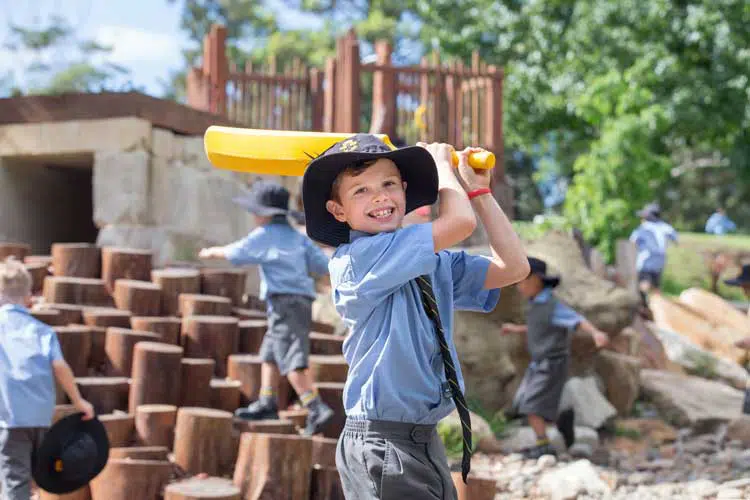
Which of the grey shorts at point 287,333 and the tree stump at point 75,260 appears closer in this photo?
the grey shorts at point 287,333

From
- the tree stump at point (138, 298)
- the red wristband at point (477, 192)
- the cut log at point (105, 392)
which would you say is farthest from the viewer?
the tree stump at point (138, 298)

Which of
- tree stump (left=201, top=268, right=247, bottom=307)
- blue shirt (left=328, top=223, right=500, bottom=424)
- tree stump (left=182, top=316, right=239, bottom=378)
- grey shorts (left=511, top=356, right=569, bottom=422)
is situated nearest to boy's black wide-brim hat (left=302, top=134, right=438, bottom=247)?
blue shirt (left=328, top=223, right=500, bottom=424)

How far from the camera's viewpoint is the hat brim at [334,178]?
2.77 m

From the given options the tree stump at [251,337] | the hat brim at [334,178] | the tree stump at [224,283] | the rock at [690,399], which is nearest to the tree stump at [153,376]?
the tree stump at [251,337]

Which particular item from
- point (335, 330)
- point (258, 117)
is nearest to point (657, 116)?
point (258, 117)

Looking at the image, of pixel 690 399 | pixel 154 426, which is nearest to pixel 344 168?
pixel 154 426

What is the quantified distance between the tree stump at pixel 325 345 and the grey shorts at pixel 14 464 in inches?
101

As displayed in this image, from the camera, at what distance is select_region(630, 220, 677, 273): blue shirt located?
12.7 m

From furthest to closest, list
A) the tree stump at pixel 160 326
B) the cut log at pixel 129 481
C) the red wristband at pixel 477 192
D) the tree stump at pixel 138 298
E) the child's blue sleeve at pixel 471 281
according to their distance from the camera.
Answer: the tree stump at pixel 138 298, the tree stump at pixel 160 326, the cut log at pixel 129 481, the child's blue sleeve at pixel 471 281, the red wristband at pixel 477 192

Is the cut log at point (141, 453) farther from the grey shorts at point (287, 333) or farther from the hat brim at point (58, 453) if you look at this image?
the grey shorts at point (287, 333)

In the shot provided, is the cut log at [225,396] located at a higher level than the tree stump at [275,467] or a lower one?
higher

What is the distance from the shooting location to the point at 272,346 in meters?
5.99

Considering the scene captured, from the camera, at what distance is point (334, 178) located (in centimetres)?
287

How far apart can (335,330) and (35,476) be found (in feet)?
10.8
